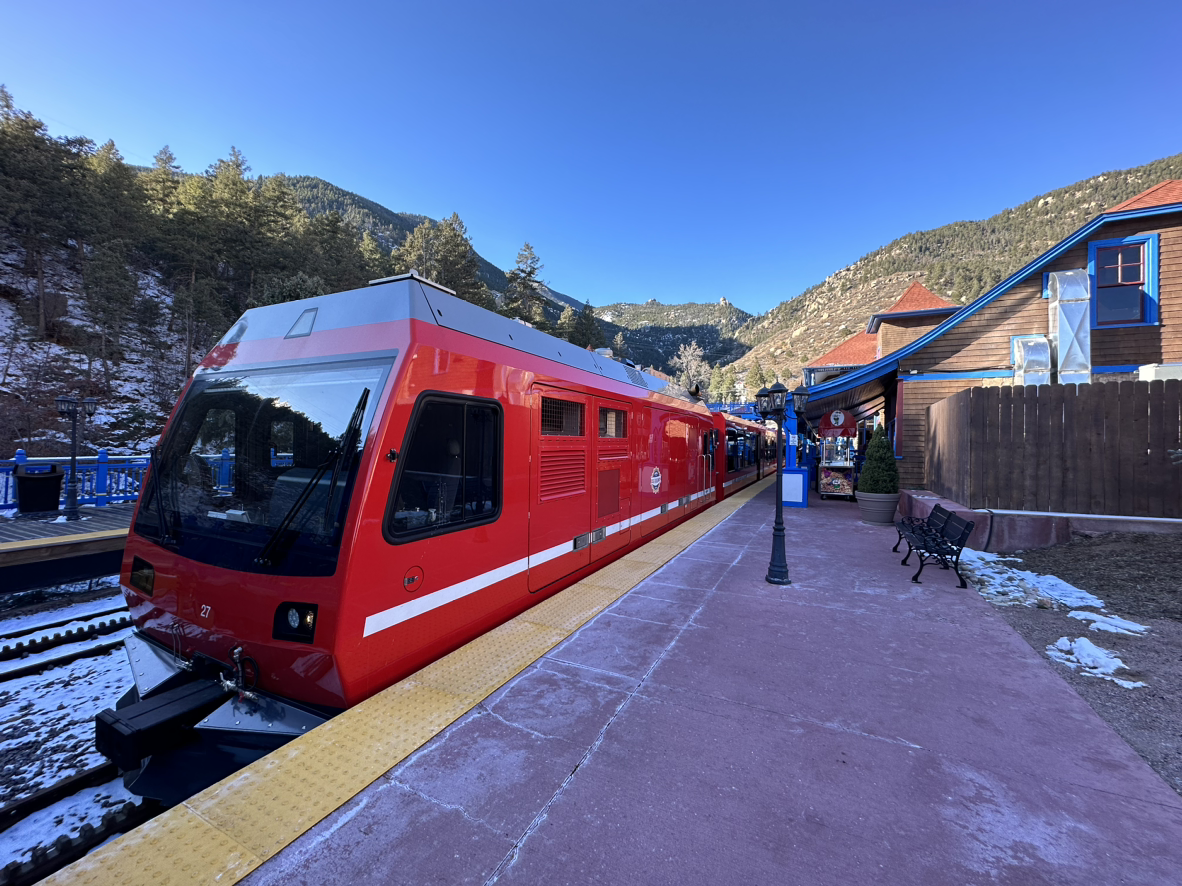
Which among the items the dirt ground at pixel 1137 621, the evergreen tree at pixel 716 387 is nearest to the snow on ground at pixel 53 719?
the dirt ground at pixel 1137 621

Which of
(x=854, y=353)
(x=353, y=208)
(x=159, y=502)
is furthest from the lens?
(x=353, y=208)

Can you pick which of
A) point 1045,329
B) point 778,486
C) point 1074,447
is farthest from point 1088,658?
point 1045,329

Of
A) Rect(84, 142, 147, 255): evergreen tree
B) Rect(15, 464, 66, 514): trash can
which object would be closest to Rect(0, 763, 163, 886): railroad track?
Rect(15, 464, 66, 514): trash can

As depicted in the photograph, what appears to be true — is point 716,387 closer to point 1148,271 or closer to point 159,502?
point 1148,271

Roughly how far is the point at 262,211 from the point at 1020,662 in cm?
4720

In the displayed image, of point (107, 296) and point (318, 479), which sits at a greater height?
point (107, 296)

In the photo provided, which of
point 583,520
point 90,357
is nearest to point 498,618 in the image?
point 583,520

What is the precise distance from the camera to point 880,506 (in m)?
10.4

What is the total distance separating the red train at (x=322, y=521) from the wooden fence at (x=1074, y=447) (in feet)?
24.3

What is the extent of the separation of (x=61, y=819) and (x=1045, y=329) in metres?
16.4

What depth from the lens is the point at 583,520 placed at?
5.26m

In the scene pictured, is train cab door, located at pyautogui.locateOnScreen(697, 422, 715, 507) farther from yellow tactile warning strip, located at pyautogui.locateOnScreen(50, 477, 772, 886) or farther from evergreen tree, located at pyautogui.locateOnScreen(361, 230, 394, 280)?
evergreen tree, located at pyautogui.locateOnScreen(361, 230, 394, 280)

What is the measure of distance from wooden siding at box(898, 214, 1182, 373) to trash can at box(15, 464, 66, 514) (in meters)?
17.9

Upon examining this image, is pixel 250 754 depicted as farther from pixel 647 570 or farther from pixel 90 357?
pixel 90 357
